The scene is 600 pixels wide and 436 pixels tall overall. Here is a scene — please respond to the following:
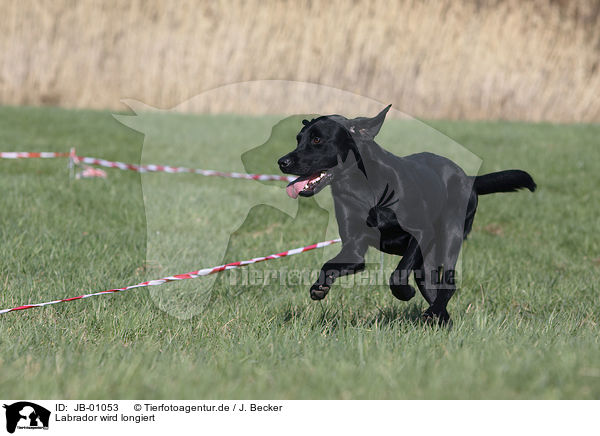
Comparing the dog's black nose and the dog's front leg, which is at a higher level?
the dog's black nose

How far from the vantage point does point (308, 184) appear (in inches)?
129

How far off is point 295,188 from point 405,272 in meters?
0.91

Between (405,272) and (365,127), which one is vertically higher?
(365,127)

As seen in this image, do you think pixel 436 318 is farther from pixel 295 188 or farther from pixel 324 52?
pixel 324 52

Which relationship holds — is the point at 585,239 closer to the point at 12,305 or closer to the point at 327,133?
the point at 327,133

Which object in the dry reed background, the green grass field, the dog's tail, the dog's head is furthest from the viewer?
the dry reed background

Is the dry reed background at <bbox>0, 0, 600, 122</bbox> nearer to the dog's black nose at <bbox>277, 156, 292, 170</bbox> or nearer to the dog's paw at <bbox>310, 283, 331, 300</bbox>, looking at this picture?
the dog's paw at <bbox>310, 283, 331, 300</bbox>

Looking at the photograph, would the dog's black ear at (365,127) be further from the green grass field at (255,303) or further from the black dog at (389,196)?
the green grass field at (255,303)

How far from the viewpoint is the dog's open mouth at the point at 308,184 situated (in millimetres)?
3121

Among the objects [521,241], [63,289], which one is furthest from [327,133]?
[521,241]

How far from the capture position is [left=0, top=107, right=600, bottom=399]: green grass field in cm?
274
